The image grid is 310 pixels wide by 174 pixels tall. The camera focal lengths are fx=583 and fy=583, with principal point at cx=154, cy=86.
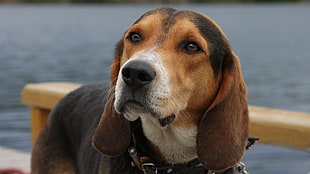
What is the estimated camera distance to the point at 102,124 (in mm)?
3670

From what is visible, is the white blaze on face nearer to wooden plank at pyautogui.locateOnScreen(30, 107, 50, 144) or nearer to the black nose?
the black nose

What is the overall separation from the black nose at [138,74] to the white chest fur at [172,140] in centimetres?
52

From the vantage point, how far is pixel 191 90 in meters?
3.39

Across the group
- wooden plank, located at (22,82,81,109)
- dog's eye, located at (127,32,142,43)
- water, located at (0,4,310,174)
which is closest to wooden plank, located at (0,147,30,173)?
wooden plank, located at (22,82,81,109)

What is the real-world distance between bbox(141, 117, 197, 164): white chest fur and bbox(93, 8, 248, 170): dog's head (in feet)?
0.17

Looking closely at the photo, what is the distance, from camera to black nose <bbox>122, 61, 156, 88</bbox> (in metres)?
2.97

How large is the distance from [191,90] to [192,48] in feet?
0.80

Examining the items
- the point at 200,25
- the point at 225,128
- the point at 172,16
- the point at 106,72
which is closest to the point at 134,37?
the point at 172,16

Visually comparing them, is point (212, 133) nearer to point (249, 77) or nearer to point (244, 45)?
point (249, 77)

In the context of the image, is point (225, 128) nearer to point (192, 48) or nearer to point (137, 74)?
point (192, 48)

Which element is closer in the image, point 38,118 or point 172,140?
point 172,140

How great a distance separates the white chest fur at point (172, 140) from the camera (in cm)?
352

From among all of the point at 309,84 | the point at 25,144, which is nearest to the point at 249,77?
the point at 309,84

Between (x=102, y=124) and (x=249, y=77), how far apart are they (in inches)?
777
